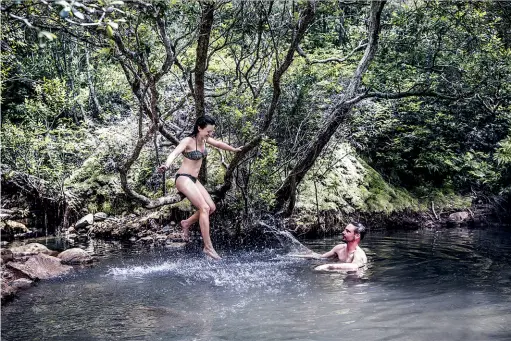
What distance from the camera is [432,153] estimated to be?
1351 centimetres

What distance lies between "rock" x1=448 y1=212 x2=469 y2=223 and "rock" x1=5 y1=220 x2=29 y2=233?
10750 mm

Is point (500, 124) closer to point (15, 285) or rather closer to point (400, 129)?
point (400, 129)

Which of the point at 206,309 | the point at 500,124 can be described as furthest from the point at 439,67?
the point at 206,309

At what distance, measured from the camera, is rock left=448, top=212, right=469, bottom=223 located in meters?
12.7

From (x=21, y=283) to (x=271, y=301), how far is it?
3382 millimetres

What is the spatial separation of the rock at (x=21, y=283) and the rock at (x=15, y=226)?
5362mm

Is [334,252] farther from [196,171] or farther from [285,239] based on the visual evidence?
[196,171]

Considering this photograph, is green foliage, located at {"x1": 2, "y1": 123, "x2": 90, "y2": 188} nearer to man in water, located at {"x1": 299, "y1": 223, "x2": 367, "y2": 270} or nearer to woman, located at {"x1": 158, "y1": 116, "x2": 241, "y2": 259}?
woman, located at {"x1": 158, "y1": 116, "x2": 241, "y2": 259}

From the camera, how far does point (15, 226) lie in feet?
37.1

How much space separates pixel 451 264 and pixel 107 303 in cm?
508

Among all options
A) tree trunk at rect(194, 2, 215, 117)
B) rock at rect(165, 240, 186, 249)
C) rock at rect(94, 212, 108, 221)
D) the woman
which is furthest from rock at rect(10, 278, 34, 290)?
rock at rect(94, 212, 108, 221)

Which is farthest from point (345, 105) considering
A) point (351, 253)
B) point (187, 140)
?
point (187, 140)

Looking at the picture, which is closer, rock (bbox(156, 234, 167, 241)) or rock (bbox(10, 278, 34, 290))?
rock (bbox(10, 278, 34, 290))

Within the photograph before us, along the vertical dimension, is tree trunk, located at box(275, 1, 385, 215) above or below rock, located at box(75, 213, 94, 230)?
above
